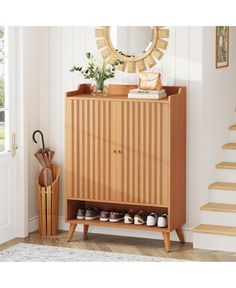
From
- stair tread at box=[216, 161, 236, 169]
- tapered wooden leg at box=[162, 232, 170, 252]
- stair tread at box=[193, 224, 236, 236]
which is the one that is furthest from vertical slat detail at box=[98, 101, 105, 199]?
stair tread at box=[216, 161, 236, 169]

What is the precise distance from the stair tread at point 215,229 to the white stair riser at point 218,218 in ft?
0.15

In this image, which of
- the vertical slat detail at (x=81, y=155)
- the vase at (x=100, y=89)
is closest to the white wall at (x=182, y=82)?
the vase at (x=100, y=89)

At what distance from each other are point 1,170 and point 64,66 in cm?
107

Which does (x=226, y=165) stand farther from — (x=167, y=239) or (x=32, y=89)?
(x=32, y=89)

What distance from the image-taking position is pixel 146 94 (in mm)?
4352

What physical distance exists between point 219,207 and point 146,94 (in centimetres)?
114

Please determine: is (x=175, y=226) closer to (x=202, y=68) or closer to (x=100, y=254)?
(x=100, y=254)

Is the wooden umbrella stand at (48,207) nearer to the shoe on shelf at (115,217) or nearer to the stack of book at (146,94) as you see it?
the shoe on shelf at (115,217)

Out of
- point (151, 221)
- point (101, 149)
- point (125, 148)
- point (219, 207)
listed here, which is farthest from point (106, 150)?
point (219, 207)

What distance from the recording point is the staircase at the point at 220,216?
14.5 feet

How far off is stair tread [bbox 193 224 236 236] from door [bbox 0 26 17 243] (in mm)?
1573

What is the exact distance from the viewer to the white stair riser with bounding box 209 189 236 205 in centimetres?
476
